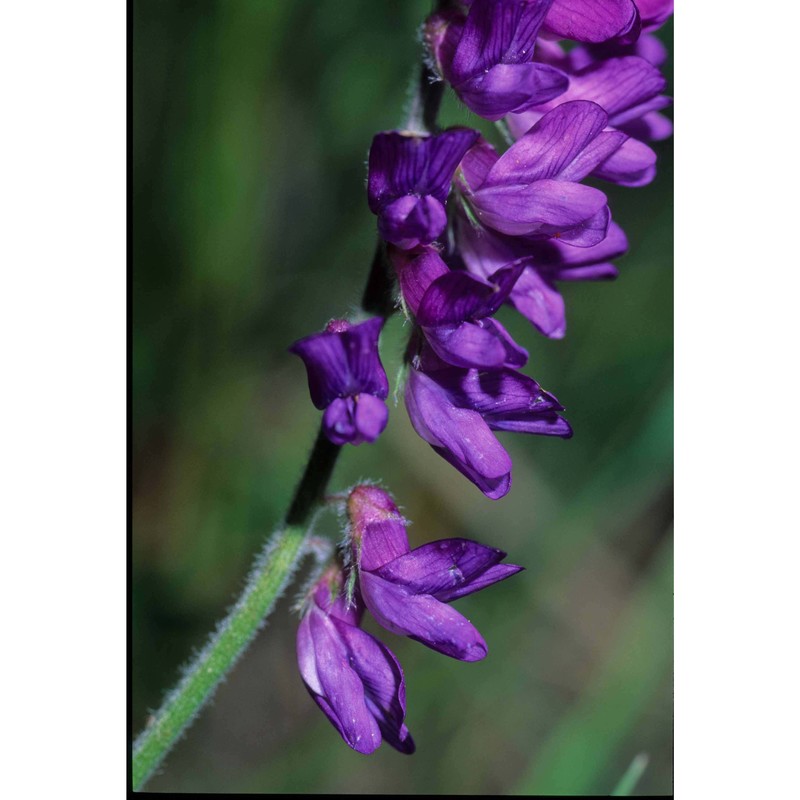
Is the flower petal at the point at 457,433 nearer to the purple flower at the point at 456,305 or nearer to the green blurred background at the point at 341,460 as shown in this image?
the purple flower at the point at 456,305

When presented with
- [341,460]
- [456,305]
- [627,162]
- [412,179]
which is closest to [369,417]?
[456,305]

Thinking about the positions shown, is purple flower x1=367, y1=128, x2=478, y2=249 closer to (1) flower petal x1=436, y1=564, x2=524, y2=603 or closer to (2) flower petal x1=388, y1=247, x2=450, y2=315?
(2) flower petal x1=388, y1=247, x2=450, y2=315

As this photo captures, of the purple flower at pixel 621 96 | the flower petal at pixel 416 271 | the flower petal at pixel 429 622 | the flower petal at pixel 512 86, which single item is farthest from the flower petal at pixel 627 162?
the flower petal at pixel 429 622

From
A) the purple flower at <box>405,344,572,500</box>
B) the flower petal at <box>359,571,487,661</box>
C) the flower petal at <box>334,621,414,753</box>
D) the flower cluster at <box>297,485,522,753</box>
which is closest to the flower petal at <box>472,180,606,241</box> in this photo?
the purple flower at <box>405,344,572,500</box>

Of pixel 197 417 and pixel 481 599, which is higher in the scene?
pixel 197 417
